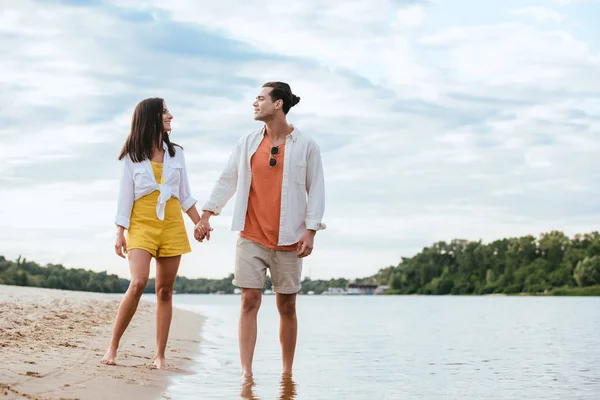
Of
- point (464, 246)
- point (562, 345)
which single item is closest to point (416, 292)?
point (464, 246)

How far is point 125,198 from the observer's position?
234 inches

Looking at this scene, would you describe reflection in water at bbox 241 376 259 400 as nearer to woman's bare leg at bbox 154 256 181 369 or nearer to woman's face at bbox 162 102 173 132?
woman's bare leg at bbox 154 256 181 369

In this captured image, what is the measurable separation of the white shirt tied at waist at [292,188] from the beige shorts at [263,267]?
0.46 feet

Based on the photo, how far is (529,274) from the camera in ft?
371

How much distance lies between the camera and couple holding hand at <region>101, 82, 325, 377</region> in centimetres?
593

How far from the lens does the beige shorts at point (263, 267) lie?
5.95m

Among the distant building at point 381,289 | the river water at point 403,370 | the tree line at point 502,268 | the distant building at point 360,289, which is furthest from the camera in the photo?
the distant building at point 360,289

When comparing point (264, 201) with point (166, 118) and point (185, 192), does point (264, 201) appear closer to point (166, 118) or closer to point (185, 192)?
point (185, 192)

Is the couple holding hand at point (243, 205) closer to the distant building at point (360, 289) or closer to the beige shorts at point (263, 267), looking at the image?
the beige shorts at point (263, 267)

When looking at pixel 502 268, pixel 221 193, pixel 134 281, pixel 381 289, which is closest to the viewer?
pixel 134 281

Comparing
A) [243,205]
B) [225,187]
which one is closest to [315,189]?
[243,205]

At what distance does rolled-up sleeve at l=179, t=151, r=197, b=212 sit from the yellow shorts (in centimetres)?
15

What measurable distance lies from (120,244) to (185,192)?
669 mm

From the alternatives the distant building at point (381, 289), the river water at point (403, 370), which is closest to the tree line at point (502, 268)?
the distant building at point (381, 289)
